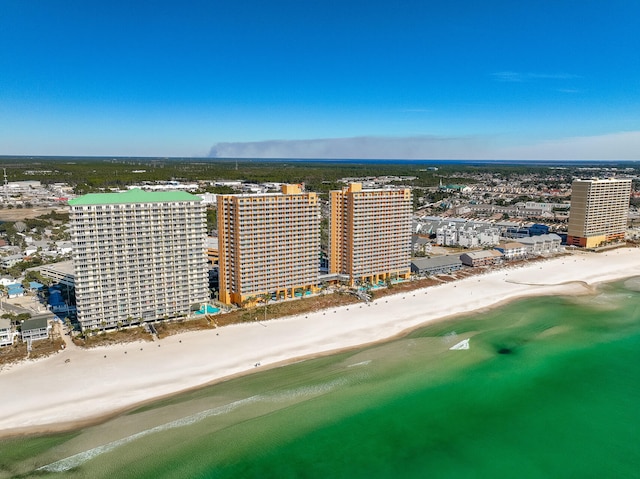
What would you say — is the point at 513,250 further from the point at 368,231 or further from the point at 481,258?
the point at 368,231

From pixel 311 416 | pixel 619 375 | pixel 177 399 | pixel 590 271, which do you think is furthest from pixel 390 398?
pixel 590 271

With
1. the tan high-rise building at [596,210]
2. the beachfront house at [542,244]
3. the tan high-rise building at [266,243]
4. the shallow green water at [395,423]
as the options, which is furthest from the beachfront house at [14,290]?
the tan high-rise building at [596,210]

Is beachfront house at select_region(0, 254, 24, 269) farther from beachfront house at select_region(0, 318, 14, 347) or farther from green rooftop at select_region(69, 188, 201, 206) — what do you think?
green rooftop at select_region(69, 188, 201, 206)

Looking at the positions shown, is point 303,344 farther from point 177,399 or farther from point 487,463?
point 487,463

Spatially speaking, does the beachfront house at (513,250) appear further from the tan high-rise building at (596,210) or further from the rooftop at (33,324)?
the rooftop at (33,324)

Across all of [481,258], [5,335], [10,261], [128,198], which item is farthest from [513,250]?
[10,261]
